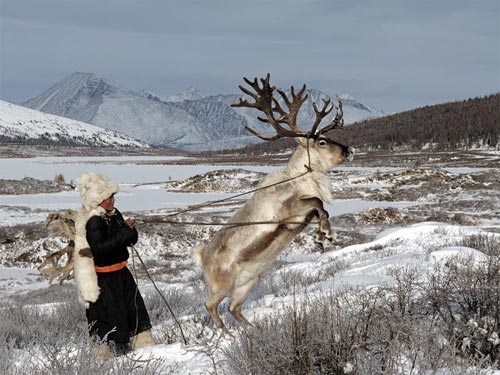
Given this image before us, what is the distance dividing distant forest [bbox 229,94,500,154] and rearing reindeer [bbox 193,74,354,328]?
3653 inches

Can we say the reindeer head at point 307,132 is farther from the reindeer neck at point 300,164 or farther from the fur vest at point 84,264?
the fur vest at point 84,264

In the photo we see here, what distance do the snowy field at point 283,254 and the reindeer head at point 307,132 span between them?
0.52 meters

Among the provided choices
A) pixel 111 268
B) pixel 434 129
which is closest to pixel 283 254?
pixel 111 268

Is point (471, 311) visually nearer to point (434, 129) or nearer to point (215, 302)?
point (215, 302)

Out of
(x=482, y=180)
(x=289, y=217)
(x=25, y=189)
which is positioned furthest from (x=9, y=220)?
(x=482, y=180)

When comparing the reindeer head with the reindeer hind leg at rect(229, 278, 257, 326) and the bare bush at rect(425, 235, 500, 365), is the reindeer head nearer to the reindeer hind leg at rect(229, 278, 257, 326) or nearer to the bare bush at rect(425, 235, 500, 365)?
the reindeer hind leg at rect(229, 278, 257, 326)

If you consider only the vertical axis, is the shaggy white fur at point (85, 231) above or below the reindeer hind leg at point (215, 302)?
above

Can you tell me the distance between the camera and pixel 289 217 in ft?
20.3

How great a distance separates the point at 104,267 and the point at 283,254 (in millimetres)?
13564

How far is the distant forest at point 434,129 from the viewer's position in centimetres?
10712

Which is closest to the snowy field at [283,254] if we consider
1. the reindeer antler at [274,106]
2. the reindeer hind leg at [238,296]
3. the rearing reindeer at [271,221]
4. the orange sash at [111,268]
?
the reindeer hind leg at [238,296]

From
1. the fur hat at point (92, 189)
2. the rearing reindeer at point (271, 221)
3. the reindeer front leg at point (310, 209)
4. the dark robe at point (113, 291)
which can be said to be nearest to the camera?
the dark robe at point (113, 291)

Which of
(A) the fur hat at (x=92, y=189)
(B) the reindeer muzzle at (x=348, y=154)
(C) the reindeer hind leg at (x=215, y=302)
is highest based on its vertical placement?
(B) the reindeer muzzle at (x=348, y=154)

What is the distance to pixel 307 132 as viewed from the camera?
21.6 ft
